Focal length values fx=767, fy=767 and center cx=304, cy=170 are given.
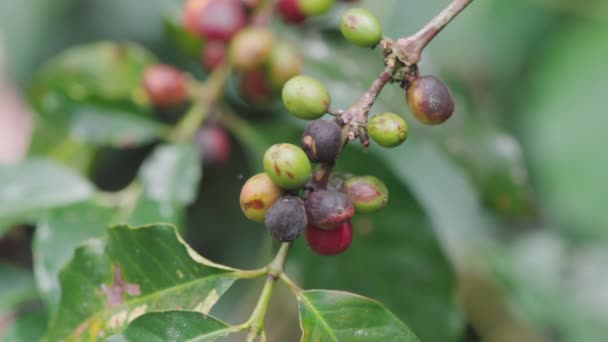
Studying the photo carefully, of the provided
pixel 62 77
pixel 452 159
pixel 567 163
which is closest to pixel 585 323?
pixel 567 163

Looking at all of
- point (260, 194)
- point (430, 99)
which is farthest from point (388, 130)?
point (260, 194)

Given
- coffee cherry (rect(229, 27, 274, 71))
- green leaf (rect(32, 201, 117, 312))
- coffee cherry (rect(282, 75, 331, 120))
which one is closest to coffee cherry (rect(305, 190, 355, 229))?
coffee cherry (rect(282, 75, 331, 120))

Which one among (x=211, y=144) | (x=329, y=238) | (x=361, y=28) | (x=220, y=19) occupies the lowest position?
(x=211, y=144)

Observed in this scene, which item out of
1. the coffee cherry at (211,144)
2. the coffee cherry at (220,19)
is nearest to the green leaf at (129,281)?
the coffee cherry at (211,144)

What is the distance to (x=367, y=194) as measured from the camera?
0.91 metres

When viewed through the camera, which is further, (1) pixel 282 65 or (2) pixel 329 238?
(1) pixel 282 65

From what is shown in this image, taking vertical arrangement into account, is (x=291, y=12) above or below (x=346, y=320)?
above

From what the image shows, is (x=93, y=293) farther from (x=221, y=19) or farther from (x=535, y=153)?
(x=535, y=153)

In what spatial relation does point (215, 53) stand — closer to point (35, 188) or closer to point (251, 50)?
point (251, 50)

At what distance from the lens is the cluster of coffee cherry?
0.85 metres

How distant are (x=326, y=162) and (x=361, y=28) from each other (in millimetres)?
176

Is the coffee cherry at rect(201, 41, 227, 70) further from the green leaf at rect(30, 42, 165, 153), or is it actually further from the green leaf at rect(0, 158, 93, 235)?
the green leaf at rect(0, 158, 93, 235)

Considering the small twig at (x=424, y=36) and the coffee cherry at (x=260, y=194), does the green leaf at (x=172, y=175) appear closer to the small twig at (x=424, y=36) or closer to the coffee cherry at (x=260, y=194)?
the coffee cherry at (x=260, y=194)

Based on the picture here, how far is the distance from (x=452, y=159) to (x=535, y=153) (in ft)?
1.71
